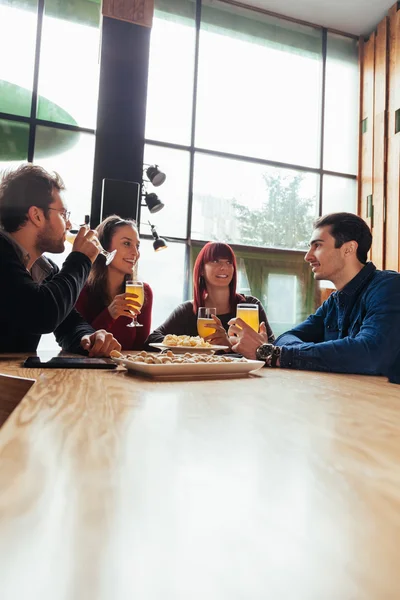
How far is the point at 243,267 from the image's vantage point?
4754 mm

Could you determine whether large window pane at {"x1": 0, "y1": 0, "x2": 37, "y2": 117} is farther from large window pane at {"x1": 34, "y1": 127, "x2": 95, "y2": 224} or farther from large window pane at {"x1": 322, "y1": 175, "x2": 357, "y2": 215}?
large window pane at {"x1": 322, "y1": 175, "x2": 357, "y2": 215}

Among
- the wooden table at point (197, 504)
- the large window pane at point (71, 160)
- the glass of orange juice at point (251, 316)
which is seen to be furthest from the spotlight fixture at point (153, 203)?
the wooden table at point (197, 504)

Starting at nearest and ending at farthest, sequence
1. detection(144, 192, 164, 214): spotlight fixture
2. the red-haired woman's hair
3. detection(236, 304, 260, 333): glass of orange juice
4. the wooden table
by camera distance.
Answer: the wooden table < detection(236, 304, 260, 333): glass of orange juice < the red-haired woman's hair < detection(144, 192, 164, 214): spotlight fixture

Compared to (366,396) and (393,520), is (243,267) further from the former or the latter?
(393,520)

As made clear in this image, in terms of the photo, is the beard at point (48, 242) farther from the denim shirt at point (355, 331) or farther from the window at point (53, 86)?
the window at point (53, 86)

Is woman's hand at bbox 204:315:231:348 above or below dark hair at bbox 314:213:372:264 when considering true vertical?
below

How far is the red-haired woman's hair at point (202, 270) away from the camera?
2.65m

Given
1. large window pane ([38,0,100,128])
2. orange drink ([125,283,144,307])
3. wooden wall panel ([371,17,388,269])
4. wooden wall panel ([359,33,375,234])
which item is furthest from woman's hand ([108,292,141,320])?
wooden wall panel ([359,33,375,234])

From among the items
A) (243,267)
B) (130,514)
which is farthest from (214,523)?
(243,267)

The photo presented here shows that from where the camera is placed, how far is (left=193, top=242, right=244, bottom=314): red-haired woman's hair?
265cm

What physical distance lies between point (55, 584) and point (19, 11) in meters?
5.02

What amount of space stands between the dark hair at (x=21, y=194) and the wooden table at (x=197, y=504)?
1.38 m

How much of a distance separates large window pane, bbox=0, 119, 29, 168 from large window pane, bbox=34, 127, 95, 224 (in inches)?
4.3

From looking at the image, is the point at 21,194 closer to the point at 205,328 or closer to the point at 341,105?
the point at 205,328
